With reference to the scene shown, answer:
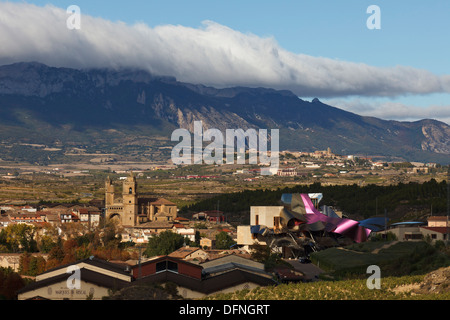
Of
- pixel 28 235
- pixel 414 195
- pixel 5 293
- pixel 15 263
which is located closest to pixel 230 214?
pixel 414 195

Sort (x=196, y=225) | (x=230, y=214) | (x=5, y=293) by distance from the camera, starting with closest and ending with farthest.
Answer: (x=5, y=293) < (x=196, y=225) < (x=230, y=214)

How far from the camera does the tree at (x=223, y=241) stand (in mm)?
104375

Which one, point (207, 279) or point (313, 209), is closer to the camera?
point (207, 279)

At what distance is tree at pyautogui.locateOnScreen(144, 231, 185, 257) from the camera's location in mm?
90369

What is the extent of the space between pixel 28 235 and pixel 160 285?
212ft

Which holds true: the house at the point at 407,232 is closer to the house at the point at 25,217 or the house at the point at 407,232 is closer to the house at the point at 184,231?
the house at the point at 184,231

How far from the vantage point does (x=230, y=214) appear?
14875 cm

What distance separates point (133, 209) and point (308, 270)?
215 feet

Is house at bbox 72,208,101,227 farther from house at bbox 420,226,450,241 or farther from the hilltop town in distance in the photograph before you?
house at bbox 420,226,450,241

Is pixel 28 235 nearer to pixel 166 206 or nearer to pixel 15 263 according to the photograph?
pixel 15 263

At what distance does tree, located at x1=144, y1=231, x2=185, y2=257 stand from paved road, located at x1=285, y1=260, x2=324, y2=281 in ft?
45.4
